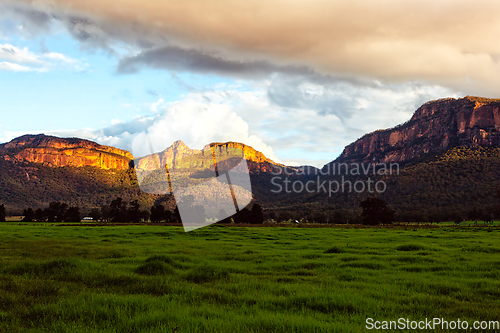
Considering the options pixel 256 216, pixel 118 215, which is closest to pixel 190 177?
pixel 256 216

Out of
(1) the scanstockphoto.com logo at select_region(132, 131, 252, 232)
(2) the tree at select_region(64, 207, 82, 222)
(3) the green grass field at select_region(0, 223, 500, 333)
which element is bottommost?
(2) the tree at select_region(64, 207, 82, 222)

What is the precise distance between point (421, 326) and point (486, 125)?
24973 centimetres

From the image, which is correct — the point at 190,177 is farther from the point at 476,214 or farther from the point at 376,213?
the point at 476,214

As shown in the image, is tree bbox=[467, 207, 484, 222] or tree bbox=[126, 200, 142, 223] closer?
tree bbox=[126, 200, 142, 223]

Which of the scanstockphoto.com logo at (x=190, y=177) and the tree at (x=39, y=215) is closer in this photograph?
the scanstockphoto.com logo at (x=190, y=177)

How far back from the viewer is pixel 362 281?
1028 cm

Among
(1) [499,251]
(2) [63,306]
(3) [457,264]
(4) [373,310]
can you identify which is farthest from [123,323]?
(1) [499,251]

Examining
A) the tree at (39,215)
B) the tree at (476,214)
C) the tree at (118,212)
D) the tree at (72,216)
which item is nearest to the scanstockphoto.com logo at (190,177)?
the tree at (118,212)

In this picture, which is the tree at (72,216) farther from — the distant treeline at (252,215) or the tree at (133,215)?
the tree at (133,215)

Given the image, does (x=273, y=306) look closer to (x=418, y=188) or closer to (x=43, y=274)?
(x=43, y=274)

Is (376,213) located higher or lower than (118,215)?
higher

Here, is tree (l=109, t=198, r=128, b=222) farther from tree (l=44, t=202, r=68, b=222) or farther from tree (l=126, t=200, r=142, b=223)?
tree (l=44, t=202, r=68, b=222)

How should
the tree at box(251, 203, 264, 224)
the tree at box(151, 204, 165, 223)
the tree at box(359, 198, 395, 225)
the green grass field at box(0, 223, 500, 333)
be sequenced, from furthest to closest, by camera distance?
1. the tree at box(151, 204, 165, 223)
2. the tree at box(251, 203, 264, 224)
3. the tree at box(359, 198, 395, 225)
4. the green grass field at box(0, 223, 500, 333)

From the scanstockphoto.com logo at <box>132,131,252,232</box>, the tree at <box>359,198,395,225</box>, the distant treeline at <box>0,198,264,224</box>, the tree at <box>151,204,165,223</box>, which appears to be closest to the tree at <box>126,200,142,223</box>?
the distant treeline at <box>0,198,264,224</box>
